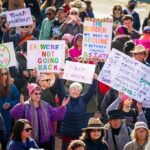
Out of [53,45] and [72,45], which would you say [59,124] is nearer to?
[53,45]

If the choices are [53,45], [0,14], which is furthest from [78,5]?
[53,45]

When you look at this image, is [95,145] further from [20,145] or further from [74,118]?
[74,118]

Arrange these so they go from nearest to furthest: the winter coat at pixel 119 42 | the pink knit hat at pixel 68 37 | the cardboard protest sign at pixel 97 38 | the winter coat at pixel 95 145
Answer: the winter coat at pixel 95 145, the cardboard protest sign at pixel 97 38, the winter coat at pixel 119 42, the pink knit hat at pixel 68 37

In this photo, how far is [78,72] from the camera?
12.8 meters

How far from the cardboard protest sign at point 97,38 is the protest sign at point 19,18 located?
7.37 feet

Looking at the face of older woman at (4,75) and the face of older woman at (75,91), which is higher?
the face of older woman at (4,75)

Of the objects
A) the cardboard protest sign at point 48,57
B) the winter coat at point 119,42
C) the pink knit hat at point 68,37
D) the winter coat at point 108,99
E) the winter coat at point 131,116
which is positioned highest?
the pink knit hat at point 68,37

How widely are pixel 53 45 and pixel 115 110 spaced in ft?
6.40

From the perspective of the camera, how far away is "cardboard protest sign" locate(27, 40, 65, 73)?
42.8ft

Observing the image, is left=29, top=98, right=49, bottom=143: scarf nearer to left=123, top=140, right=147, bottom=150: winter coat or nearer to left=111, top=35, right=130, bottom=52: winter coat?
left=123, top=140, right=147, bottom=150: winter coat

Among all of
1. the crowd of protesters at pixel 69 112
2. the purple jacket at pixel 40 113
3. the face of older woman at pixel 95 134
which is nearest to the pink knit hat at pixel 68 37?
the crowd of protesters at pixel 69 112

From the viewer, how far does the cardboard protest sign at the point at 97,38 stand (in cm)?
1368

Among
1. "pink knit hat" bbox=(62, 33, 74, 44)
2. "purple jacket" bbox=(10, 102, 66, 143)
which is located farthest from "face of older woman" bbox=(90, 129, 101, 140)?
"pink knit hat" bbox=(62, 33, 74, 44)

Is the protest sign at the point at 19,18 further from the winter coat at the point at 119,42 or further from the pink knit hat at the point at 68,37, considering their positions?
the winter coat at the point at 119,42
